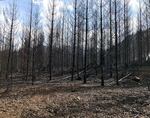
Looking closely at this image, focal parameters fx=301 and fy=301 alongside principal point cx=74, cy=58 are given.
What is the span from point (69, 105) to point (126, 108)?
2926 millimetres

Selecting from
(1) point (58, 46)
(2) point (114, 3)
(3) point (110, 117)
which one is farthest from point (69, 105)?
(1) point (58, 46)

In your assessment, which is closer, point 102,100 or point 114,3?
point 102,100

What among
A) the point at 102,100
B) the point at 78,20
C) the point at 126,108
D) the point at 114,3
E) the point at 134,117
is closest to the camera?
the point at 134,117

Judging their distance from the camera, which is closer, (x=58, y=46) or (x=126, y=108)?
(x=126, y=108)

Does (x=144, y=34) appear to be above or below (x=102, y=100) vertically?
above

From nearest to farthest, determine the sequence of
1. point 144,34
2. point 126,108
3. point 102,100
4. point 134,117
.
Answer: point 134,117 → point 126,108 → point 102,100 → point 144,34

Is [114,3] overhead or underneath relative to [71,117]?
overhead

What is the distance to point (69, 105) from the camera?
50.9ft

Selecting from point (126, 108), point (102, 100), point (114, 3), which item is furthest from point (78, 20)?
point (126, 108)

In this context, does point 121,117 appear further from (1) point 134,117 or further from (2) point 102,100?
(2) point 102,100

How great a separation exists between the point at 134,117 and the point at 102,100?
4.46 meters

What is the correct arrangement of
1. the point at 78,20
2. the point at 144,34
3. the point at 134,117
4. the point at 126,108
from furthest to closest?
the point at 144,34 < the point at 78,20 < the point at 126,108 < the point at 134,117

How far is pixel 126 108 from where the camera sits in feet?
48.0

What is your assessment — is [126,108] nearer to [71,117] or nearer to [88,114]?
[88,114]
